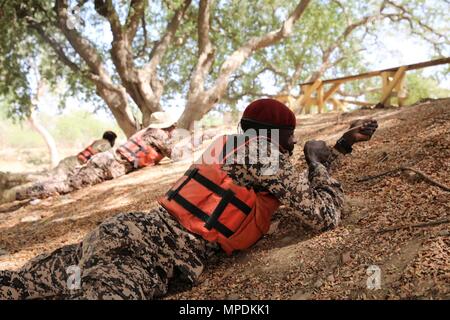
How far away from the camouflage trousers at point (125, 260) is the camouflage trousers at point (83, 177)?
523 centimetres

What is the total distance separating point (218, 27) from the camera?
13156mm

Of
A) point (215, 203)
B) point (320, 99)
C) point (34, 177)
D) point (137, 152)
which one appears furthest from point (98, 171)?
point (215, 203)

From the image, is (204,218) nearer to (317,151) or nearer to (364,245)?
(364,245)

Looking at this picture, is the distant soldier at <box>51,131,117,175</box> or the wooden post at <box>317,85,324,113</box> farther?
the wooden post at <box>317,85,324,113</box>

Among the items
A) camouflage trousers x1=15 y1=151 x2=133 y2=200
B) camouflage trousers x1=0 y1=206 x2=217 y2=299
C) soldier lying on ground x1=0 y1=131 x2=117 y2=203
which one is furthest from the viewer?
→ soldier lying on ground x1=0 y1=131 x2=117 y2=203

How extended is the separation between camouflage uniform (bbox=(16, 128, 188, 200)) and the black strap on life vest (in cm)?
522

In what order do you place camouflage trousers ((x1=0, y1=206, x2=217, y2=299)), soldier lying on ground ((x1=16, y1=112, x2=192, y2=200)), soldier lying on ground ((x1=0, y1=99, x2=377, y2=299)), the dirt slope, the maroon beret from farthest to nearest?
soldier lying on ground ((x1=16, y1=112, x2=192, y2=200)) → the maroon beret → soldier lying on ground ((x1=0, y1=99, x2=377, y2=299)) → camouflage trousers ((x1=0, y1=206, x2=217, y2=299)) → the dirt slope

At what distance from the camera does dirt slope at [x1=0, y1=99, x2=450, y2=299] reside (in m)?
2.17

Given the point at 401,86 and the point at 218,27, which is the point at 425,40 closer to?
the point at 218,27

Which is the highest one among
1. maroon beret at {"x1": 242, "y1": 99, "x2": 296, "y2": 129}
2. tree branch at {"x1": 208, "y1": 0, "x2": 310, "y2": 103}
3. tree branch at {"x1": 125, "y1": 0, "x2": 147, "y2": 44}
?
tree branch at {"x1": 125, "y1": 0, "x2": 147, "y2": 44}

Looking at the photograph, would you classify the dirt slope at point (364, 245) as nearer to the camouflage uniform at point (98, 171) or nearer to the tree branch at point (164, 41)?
the camouflage uniform at point (98, 171)

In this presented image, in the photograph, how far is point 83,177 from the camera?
25.6ft

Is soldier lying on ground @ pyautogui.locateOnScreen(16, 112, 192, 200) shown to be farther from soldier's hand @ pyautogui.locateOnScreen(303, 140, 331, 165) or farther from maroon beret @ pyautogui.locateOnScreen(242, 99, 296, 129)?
maroon beret @ pyautogui.locateOnScreen(242, 99, 296, 129)

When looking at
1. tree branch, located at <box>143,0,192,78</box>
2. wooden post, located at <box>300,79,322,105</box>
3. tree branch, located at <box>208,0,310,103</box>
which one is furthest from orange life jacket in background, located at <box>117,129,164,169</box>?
wooden post, located at <box>300,79,322,105</box>
